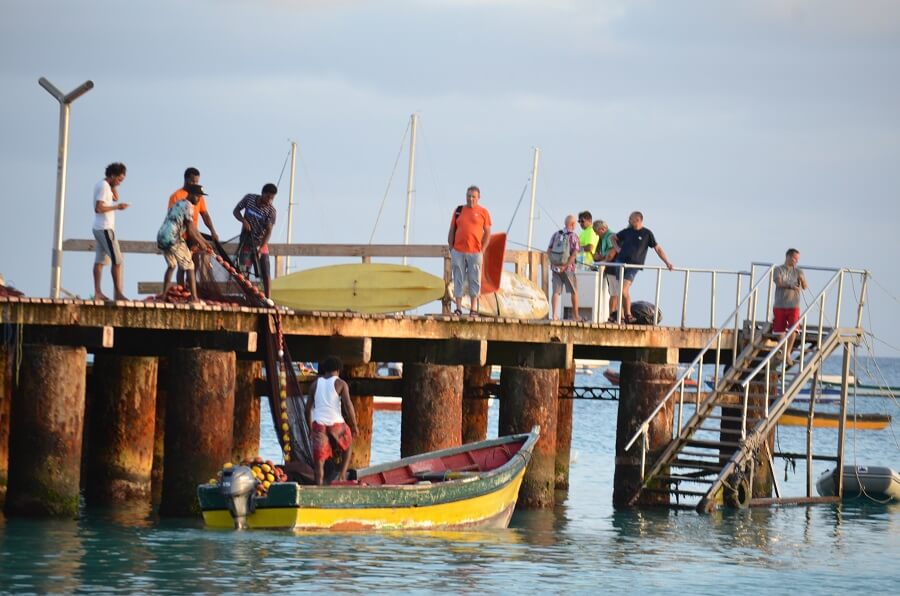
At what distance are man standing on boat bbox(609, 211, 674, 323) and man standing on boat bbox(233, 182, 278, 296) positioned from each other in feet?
20.8

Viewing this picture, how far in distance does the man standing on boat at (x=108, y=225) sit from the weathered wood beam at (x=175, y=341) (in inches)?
36.9

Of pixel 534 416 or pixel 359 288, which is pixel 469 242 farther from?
pixel 534 416

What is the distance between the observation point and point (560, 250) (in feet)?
83.9

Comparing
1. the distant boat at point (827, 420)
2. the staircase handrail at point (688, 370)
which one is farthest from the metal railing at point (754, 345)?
the distant boat at point (827, 420)

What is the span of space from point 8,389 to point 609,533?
8.18 meters

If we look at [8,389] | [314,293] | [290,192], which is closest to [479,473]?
[314,293]

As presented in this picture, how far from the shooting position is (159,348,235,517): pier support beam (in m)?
A: 20.3

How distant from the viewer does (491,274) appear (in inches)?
961

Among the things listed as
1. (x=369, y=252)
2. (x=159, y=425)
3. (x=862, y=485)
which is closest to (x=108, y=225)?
(x=369, y=252)

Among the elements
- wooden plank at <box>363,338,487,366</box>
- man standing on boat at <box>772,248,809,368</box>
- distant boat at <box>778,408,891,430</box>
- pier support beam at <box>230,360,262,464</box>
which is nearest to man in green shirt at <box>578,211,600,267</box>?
man standing on boat at <box>772,248,809,368</box>

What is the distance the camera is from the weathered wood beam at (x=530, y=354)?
24078 mm

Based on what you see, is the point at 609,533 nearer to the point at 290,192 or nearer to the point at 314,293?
the point at 314,293

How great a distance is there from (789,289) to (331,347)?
26.8 ft

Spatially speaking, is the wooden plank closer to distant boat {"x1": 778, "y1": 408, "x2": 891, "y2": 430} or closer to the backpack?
the backpack
